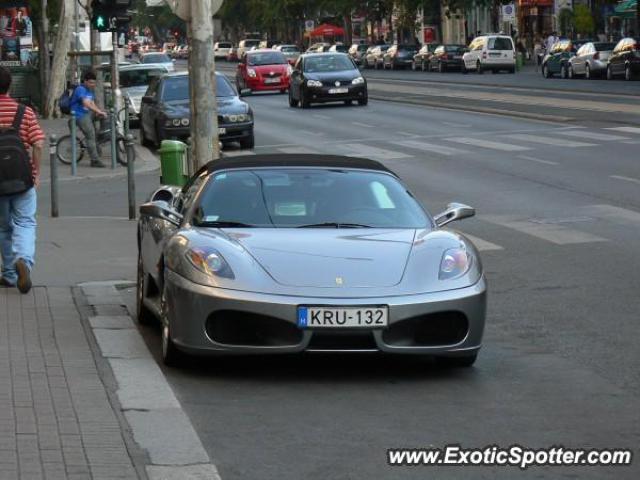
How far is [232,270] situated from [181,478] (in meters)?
2.57

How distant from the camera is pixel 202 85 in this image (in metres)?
15.0

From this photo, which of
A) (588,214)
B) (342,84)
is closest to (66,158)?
(588,214)

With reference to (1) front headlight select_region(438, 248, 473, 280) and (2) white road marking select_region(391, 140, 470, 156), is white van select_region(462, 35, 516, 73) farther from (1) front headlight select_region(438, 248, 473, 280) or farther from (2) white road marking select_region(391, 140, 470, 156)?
(1) front headlight select_region(438, 248, 473, 280)

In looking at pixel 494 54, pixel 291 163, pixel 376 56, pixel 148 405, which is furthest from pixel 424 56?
pixel 148 405

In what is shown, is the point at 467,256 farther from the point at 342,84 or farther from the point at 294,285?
the point at 342,84

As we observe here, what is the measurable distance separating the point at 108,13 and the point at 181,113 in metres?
8.32

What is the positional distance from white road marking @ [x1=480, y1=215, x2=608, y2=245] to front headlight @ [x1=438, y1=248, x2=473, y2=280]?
255 inches

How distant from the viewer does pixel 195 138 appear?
15219mm

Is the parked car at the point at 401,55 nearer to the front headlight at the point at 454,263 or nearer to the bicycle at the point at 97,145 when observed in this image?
the bicycle at the point at 97,145

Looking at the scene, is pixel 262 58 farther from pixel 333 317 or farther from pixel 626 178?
pixel 333 317

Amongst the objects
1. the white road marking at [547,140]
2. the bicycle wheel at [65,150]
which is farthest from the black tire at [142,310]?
the white road marking at [547,140]

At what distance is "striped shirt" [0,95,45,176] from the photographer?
40.2 ft

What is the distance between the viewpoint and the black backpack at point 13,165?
12039 mm

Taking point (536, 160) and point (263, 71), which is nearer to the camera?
point (536, 160)
